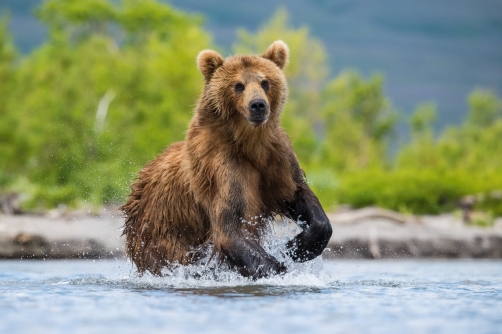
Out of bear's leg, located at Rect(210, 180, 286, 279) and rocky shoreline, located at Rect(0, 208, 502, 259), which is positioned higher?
rocky shoreline, located at Rect(0, 208, 502, 259)

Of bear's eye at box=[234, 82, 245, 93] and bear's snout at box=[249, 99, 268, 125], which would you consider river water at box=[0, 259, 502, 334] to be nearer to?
bear's snout at box=[249, 99, 268, 125]

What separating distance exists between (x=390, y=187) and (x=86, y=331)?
1641 cm

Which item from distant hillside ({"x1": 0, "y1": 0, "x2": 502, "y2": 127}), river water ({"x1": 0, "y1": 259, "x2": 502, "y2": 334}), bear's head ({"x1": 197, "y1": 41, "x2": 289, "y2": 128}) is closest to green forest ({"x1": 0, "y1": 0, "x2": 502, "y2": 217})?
bear's head ({"x1": 197, "y1": 41, "x2": 289, "y2": 128})

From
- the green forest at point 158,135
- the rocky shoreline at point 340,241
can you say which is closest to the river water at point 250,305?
the green forest at point 158,135

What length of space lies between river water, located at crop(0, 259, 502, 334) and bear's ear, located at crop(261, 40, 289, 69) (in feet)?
5.73

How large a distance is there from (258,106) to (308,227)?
1.21 m

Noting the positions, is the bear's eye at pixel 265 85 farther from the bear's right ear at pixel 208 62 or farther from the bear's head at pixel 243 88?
the bear's right ear at pixel 208 62

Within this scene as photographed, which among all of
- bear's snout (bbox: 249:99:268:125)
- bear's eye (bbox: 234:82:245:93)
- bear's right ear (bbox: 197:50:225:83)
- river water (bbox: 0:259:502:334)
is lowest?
river water (bbox: 0:259:502:334)

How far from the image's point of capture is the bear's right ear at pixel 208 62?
700cm

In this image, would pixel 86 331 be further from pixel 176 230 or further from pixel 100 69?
pixel 100 69

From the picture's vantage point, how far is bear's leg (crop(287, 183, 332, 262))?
7.02 m

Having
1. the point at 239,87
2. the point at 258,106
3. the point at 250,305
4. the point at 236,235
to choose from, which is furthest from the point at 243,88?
the point at 250,305

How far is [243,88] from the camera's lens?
672 cm

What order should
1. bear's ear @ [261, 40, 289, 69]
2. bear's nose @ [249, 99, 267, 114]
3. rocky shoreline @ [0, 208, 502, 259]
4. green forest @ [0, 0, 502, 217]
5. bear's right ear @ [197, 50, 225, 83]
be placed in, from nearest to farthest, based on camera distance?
bear's nose @ [249, 99, 267, 114], bear's right ear @ [197, 50, 225, 83], bear's ear @ [261, 40, 289, 69], rocky shoreline @ [0, 208, 502, 259], green forest @ [0, 0, 502, 217]
